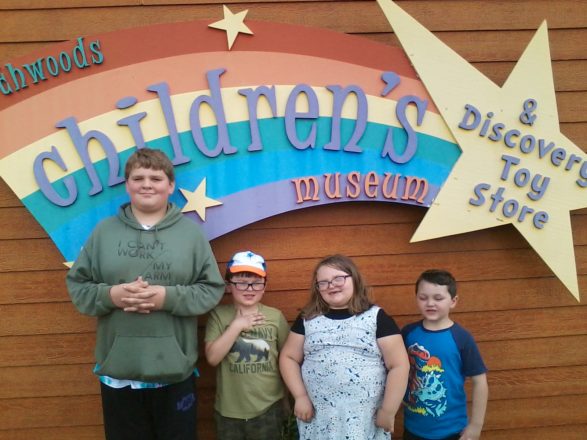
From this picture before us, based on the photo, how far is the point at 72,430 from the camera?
274cm

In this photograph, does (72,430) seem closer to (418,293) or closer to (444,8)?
(418,293)

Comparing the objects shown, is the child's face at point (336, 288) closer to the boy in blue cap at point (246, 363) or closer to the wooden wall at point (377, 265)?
the boy in blue cap at point (246, 363)

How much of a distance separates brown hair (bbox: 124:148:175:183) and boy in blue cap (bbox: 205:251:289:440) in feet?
1.59

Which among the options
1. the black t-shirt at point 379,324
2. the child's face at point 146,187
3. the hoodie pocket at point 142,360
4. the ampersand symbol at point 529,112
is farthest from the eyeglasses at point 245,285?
the ampersand symbol at point 529,112

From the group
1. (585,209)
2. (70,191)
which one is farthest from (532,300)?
(70,191)

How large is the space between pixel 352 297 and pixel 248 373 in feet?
1.84

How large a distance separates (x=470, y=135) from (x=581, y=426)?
1.71 metres

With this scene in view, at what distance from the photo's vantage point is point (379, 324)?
7.35 ft

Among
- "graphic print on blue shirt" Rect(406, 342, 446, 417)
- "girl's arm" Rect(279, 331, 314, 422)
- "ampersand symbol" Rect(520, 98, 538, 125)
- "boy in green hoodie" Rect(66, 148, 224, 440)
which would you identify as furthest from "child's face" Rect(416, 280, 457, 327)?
"ampersand symbol" Rect(520, 98, 538, 125)

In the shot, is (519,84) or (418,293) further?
(519,84)

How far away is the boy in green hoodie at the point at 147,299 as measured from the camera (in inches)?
85.4

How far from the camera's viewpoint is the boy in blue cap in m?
2.36

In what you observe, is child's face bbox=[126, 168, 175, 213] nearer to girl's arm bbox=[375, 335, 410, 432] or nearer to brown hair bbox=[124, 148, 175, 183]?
brown hair bbox=[124, 148, 175, 183]

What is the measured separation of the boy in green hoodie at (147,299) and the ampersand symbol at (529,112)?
1664 mm
